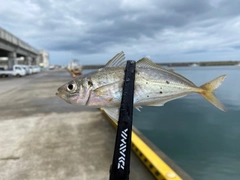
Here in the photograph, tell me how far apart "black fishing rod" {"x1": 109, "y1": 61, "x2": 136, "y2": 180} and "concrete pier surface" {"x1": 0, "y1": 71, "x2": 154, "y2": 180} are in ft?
6.42

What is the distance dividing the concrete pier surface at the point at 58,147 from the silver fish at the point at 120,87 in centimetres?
235

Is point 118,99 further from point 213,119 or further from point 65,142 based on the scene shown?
point 213,119

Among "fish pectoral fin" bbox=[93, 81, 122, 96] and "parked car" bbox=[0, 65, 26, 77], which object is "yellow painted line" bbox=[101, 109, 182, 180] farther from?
"parked car" bbox=[0, 65, 26, 77]

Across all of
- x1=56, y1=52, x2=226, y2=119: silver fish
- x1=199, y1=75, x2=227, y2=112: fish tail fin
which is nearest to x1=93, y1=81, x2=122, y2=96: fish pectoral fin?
x1=56, y1=52, x2=226, y2=119: silver fish

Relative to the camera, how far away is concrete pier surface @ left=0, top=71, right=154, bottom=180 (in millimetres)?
3682

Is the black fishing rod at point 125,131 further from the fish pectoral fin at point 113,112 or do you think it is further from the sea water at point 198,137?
the sea water at point 198,137

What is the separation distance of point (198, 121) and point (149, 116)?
260 centimetres

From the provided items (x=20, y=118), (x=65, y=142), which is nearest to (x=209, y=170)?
(x=65, y=142)

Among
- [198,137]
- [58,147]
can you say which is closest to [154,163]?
[58,147]

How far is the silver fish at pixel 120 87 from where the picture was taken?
1.49 metres

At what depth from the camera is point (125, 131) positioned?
167 centimetres

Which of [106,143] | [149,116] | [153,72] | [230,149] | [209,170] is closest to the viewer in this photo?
[153,72]

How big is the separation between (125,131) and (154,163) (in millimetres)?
2228

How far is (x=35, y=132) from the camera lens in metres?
5.91
